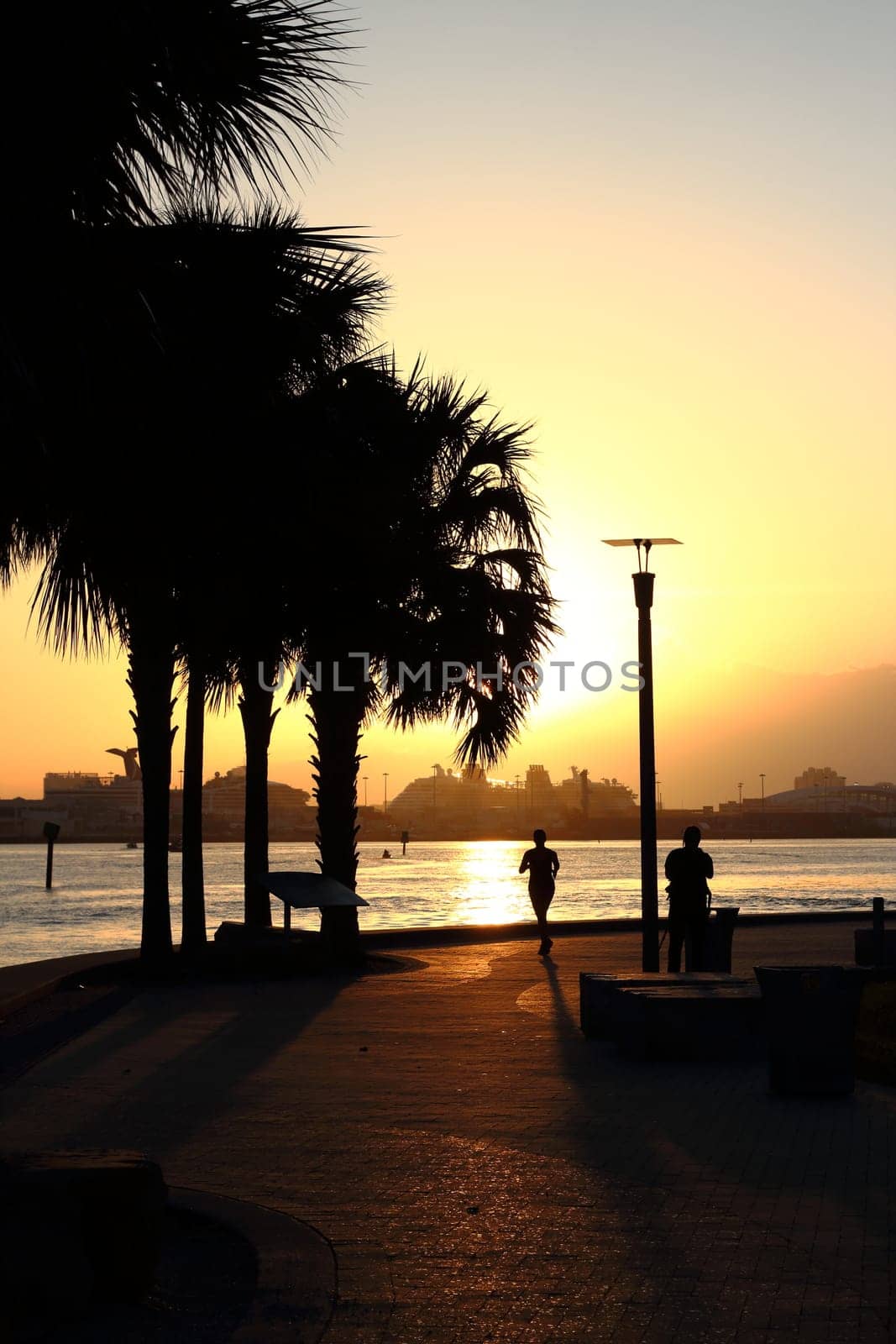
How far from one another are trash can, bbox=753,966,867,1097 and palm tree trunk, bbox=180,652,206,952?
10.7 m

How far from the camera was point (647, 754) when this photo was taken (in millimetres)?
17422

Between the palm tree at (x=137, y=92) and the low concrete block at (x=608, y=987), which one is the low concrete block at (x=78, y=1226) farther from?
the low concrete block at (x=608, y=987)

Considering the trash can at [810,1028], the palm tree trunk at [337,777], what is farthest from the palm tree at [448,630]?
the trash can at [810,1028]

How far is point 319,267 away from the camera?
5.55 m

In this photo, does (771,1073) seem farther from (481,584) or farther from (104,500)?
(481,584)

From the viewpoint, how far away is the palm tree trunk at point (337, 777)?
18.6 m

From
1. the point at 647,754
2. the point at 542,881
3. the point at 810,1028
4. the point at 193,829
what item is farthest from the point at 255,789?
the point at 810,1028

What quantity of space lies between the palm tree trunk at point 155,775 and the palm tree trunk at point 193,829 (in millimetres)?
1531

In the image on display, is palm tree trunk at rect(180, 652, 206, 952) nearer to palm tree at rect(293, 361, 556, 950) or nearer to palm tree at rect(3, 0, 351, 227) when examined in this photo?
palm tree at rect(293, 361, 556, 950)

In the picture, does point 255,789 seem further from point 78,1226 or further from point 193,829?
point 78,1226

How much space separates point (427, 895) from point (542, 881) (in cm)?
5038

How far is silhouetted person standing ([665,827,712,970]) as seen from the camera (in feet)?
49.1

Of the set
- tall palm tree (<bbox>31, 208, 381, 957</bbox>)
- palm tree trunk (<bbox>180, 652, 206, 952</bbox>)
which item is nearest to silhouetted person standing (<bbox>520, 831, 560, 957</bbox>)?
palm tree trunk (<bbox>180, 652, 206, 952</bbox>)

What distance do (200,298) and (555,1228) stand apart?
3843 millimetres
